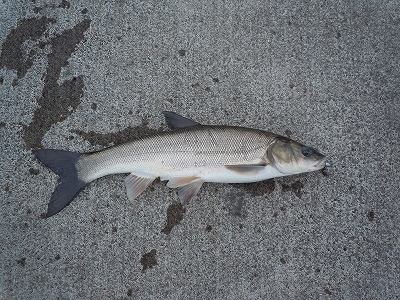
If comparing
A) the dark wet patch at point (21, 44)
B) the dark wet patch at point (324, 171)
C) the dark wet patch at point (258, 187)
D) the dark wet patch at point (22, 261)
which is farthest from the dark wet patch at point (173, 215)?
the dark wet patch at point (21, 44)

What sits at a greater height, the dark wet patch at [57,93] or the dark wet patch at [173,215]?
the dark wet patch at [57,93]

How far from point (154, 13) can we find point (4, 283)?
3.52 metres

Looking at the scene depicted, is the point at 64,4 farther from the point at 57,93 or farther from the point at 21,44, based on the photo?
the point at 57,93

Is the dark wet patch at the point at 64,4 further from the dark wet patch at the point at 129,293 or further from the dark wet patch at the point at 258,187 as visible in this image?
the dark wet patch at the point at 129,293

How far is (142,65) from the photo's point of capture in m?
3.63

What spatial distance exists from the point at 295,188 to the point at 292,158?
1.49 feet

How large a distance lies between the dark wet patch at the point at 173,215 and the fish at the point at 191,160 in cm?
20

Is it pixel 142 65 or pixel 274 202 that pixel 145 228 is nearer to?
pixel 274 202

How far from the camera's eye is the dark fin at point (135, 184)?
3.15 m

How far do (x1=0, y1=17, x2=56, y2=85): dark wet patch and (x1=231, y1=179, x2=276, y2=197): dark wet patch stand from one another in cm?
290

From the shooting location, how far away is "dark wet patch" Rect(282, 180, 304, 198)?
10.9 feet

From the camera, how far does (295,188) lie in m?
3.34

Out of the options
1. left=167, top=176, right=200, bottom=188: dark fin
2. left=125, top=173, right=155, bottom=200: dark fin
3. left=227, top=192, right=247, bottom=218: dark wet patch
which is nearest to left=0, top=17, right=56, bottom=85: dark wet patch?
left=125, top=173, right=155, bottom=200: dark fin

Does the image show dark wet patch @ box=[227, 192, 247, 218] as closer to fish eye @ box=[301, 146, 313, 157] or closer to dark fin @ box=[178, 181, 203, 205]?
dark fin @ box=[178, 181, 203, 205]
